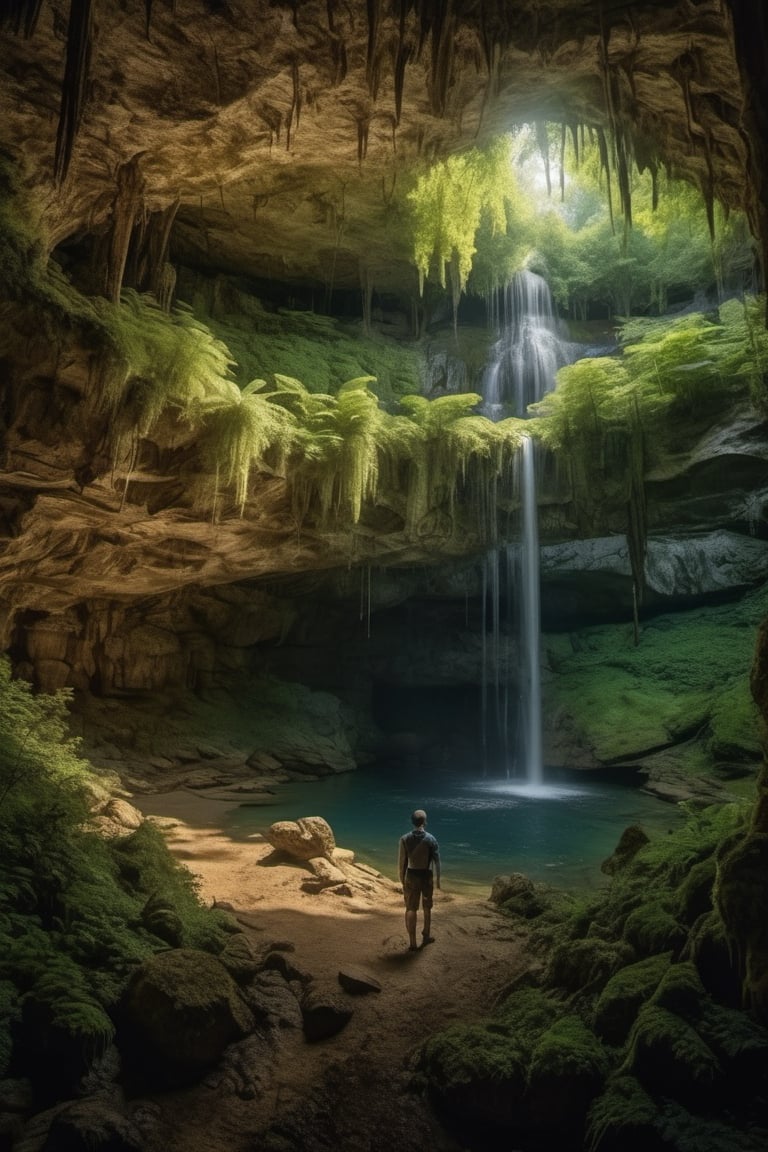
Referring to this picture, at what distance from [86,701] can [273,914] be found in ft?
45.1

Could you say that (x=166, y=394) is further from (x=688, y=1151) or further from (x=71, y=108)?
(x=688, y=1151)

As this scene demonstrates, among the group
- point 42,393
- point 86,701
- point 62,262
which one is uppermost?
point 62,262

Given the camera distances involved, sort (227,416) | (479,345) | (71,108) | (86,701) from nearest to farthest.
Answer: (71,108) → (227,416) → (86,701) → (479,345)

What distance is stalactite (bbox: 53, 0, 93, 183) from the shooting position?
20.2ft

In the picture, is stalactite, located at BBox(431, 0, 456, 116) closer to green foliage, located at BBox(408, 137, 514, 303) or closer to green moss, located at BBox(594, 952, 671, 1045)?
green foliage, located at BBox(408, 137, 514, 303)

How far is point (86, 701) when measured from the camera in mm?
19219

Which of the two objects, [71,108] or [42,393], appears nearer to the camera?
[71,108]

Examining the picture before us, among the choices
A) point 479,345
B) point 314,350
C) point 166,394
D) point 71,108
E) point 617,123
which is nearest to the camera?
point 71,108

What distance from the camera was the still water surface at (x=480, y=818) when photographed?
10.9 metres

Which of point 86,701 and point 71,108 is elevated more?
point 71,108

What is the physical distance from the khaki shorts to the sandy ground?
441 millimetres

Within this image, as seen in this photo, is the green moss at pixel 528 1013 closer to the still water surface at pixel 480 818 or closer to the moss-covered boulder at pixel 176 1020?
the moss-covered boulder at pixel 176 1020

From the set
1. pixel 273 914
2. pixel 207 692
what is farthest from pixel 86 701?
pixel 273 914

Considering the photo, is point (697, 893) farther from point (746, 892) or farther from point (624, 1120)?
point (624, 1120)
